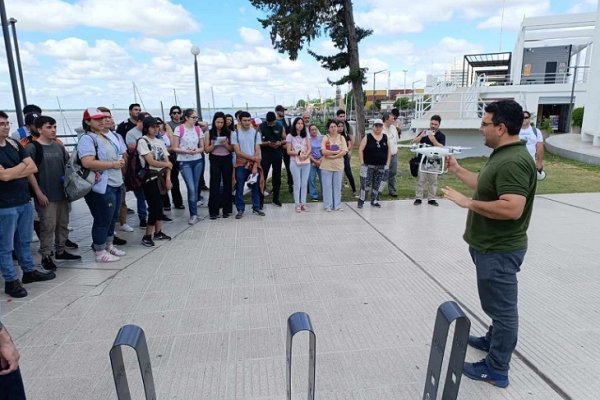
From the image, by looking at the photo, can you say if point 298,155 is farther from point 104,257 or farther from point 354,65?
point 354,65

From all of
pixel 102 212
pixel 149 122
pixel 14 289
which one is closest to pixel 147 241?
pixel 102 212

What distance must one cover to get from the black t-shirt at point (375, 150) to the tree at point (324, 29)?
994 centimetres

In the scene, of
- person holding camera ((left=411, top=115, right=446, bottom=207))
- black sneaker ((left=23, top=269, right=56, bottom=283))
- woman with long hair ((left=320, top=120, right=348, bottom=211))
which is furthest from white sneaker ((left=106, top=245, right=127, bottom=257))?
person holding camera ((left=411, top=115, right=446, bottom=207))

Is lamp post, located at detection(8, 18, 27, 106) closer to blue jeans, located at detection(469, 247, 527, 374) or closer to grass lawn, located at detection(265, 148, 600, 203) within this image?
grass lawn, located at detection(265, 148, 600, 203)

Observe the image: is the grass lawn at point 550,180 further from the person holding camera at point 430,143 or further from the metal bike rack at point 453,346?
the metal bike rack at point 453,346

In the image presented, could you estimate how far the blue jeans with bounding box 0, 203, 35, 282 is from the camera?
3.85m

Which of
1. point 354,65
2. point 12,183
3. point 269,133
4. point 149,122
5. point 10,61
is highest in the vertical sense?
point 354,65

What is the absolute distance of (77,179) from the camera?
4617 mm

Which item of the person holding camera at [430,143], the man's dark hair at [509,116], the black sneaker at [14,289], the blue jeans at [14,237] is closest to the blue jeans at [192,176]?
the blue jeans at [14,237]

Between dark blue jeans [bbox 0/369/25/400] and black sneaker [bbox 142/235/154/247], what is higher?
dark blue jeans [bbox 0/369/25/400]

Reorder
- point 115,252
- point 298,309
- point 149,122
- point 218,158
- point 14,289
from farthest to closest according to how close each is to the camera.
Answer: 1. point 218,158
2. point 149,122
3. point 115,252
4. point 14,289
5. point 298,309

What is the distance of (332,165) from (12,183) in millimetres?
4926

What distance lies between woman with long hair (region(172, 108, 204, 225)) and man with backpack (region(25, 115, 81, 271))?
6.34 feet

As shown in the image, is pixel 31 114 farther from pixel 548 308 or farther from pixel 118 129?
pixel 548 308
